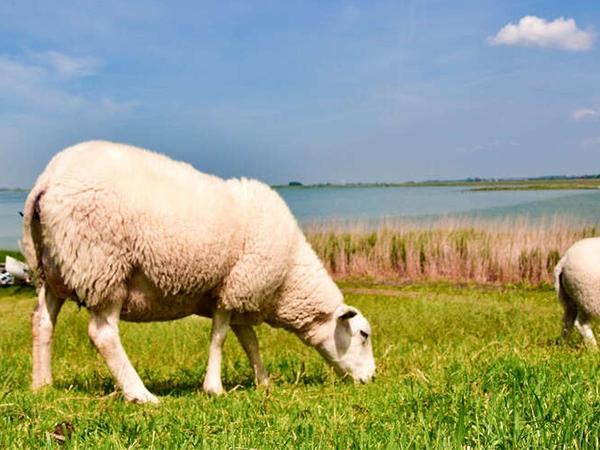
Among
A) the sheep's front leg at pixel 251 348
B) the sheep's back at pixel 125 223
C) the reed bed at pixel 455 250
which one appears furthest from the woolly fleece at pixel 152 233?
the reed bed at pixel 455 250

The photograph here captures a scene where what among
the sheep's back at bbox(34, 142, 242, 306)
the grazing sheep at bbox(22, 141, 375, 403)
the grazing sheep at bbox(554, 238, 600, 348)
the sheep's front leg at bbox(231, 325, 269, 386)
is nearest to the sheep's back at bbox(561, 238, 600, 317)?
the grazing sheep at bbox(554, 238, 600, 348)

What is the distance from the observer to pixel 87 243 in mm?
4949

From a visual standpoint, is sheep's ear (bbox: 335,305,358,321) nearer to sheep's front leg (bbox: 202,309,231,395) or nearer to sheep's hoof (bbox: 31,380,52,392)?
sheep's front leg (bbox: 202,309,231,395)

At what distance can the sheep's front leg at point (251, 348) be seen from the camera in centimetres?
598

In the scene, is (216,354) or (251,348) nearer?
(216,354)

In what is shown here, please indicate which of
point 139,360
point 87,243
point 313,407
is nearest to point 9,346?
point 139,360

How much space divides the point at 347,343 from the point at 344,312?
0.32 metres

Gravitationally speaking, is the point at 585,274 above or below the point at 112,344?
above

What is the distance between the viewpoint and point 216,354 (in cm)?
563

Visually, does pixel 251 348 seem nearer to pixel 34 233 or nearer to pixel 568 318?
pixel 34 233

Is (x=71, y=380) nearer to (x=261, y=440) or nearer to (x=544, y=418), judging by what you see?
(x=261, y=440)

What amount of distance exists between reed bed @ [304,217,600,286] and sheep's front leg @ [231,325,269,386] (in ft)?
36.1

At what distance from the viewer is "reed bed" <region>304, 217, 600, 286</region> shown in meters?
16.1

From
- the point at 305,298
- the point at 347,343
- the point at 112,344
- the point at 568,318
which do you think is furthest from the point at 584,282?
the point at 112,344
